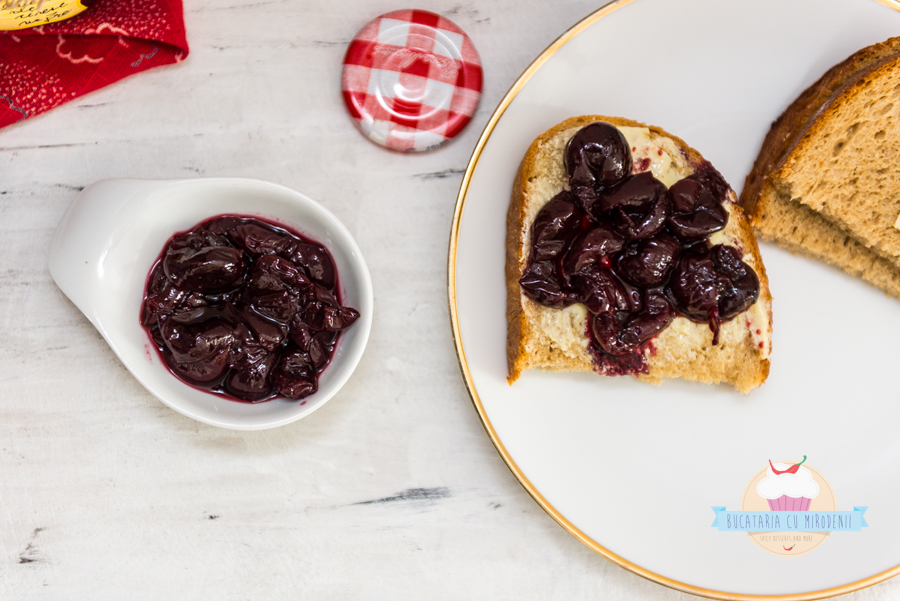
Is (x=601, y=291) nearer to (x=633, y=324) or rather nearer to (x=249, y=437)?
(x=633, y=324)

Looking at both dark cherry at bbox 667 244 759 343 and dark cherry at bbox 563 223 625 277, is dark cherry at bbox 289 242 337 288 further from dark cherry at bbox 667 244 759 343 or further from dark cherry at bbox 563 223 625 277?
dark cherry at bbox 667 244 759 343

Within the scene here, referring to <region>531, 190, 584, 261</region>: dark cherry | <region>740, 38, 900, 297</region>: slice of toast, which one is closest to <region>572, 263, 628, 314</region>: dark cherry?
<region>531, 190, 584, 261</region>: dark cherry

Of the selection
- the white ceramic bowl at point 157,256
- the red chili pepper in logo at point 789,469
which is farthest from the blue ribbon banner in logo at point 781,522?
the white ceramic bowl at point 157,256

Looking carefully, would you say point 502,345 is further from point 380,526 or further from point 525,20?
point 525,20

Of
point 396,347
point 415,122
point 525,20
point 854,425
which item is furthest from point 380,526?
point 525,20

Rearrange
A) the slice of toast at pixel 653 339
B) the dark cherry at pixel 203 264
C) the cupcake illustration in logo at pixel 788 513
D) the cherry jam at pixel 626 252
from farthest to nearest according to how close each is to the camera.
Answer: the cupcake illustration in logo at pixel 788 513, the slice of toast at pixel 653 339, the cherry jam at pixel 626 252, the dark cherry at pixel 203 264

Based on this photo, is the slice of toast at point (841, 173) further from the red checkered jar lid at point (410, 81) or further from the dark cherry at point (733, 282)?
the red checkered jar lid at point (410, 81)

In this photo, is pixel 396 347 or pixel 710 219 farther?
pixel 396 347

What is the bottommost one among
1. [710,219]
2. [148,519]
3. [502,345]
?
[148,519]
